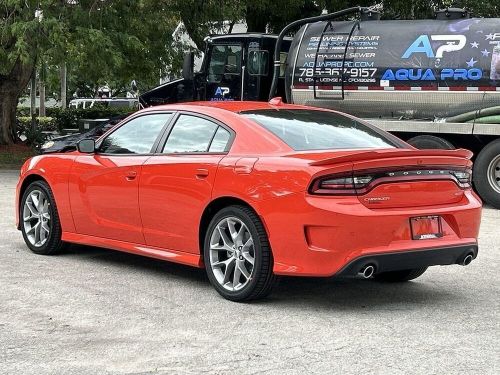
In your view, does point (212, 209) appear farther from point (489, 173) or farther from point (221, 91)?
point (221, 91)

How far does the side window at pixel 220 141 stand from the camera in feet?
23.4

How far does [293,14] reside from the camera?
2497cm

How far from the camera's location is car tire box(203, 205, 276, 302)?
654 centimetres

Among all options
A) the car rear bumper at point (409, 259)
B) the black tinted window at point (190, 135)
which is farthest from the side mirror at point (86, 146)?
the car rear bumper at point (409, 259)

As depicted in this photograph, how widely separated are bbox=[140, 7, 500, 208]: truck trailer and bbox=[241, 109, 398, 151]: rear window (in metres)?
6.77

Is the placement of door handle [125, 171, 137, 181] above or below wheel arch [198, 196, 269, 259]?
above

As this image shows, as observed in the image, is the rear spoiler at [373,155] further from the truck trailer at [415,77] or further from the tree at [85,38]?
the tree at [85,38]

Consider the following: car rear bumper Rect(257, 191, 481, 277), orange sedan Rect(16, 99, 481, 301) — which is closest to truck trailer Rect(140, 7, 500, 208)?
orange sedan Rect(16, 99, 481, 301)

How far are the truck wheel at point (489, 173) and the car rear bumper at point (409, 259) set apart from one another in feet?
24.1

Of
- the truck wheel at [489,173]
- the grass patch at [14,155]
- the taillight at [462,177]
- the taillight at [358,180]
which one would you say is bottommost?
the grass patch at [14,155]

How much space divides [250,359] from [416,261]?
1.72m

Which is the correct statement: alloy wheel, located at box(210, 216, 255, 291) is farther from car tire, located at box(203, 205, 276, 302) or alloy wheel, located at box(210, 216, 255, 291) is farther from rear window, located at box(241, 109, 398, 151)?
rear window, located at box(241, 109, 398, 151)

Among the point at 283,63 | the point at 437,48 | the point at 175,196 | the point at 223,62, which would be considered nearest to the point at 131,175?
the point at 175,196

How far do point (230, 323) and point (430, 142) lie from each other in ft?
29.8
